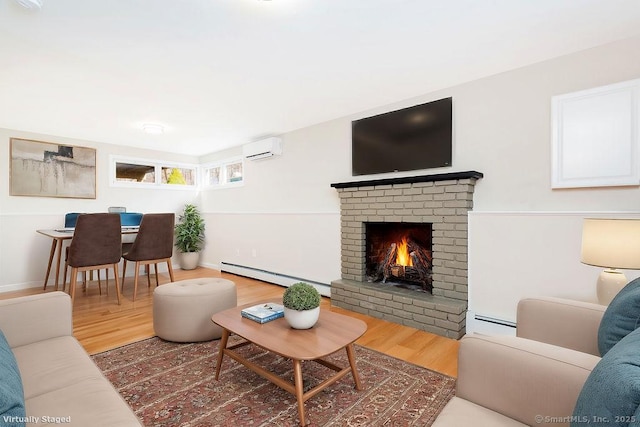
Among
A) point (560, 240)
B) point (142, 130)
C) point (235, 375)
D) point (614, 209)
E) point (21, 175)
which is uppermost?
point (142, 130)

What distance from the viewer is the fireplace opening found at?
→ 311 cm

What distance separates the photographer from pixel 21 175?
4.12 metres

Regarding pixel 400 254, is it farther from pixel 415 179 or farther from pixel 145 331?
pixel 145 331

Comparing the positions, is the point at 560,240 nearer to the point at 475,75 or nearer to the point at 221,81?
the point at 475,75

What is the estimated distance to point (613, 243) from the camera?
5.33 ft

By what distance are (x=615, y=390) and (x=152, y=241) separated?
4.14m

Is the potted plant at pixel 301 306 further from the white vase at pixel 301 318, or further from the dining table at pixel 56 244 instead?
the dining table at pixel 56 244

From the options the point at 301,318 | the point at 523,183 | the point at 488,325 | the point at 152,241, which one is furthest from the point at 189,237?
the point at 523,183

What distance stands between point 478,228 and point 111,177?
523cm

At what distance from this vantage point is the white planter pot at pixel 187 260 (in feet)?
17.8

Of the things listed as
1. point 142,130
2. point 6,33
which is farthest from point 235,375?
point 142,130

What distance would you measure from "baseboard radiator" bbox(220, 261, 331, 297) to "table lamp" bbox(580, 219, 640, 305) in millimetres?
2527

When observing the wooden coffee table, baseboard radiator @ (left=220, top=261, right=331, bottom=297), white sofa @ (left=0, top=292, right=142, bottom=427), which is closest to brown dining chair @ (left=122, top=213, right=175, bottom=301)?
baseboard radiator @ (left=220, top=261, right=331, bottom=297)

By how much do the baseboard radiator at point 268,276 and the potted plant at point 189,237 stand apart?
68 cm
